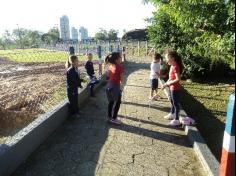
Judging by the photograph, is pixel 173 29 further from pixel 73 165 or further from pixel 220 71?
pixel 73 165

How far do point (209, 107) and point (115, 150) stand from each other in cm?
502

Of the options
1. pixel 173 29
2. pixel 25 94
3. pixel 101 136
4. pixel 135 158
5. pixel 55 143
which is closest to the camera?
pixel 135 158

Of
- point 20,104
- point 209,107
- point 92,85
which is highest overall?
point 92,85

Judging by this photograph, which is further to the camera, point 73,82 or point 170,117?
point 170,117

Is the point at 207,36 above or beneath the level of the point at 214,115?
above

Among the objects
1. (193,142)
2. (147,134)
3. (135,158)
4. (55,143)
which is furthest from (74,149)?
(193,142)

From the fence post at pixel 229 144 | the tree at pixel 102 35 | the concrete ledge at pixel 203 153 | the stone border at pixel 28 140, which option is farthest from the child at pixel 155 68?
the tree at pixel 102 35

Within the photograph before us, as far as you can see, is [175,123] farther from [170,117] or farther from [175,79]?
[175,79]

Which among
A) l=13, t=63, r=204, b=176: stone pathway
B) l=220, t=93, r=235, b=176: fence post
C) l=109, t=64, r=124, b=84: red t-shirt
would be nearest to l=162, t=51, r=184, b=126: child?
l=13, t=63, r=204, b=176: stone pathway

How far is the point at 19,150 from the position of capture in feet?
16.7

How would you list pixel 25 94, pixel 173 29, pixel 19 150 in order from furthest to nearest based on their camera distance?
pixel 173 29
pixel 25 94
pixel 19 150

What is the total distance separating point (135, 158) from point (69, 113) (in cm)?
280

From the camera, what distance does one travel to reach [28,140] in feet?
17.9

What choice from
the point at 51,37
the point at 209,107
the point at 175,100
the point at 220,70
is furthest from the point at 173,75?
the point at 51,37
